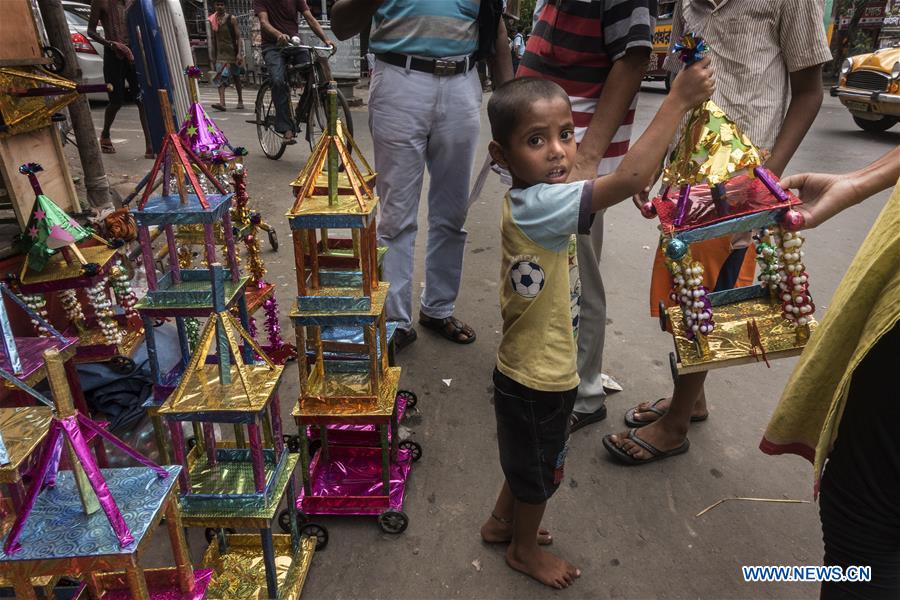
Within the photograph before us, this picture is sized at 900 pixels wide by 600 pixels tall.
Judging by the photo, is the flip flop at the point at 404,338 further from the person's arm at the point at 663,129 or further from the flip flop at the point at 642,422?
the person's arm at the point at 663,129

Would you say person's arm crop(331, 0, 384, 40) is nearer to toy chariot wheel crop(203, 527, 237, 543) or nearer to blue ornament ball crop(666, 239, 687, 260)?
blue ornament ball crop(666, 239, 687, 260)

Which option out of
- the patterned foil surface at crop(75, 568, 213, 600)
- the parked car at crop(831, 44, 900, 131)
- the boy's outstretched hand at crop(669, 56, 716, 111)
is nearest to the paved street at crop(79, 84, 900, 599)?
the patterned foil surface at crop(75, 568, 213, 600)

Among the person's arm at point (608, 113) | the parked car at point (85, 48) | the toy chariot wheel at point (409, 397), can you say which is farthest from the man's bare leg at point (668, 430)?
the parked car at point (85, 48)

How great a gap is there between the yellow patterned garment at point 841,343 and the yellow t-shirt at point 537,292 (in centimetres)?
53

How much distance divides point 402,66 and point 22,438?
2.09m

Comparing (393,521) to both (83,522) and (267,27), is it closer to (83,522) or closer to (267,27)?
(83,522)

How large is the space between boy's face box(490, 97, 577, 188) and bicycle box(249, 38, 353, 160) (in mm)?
5239

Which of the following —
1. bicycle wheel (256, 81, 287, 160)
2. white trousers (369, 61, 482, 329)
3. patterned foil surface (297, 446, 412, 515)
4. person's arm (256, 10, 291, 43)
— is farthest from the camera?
bicycle wheel (256, 81, 287, 160)

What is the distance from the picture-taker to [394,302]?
3.02 m

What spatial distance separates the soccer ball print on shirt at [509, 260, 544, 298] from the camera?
5.17 feet

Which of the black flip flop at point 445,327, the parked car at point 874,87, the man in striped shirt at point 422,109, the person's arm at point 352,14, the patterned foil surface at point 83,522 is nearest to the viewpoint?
the patterned foil surface at point 83,522

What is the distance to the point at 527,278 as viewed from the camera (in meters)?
1.59

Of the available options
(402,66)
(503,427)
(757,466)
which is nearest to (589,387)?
(757,466)

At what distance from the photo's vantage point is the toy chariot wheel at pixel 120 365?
89.6 inches
